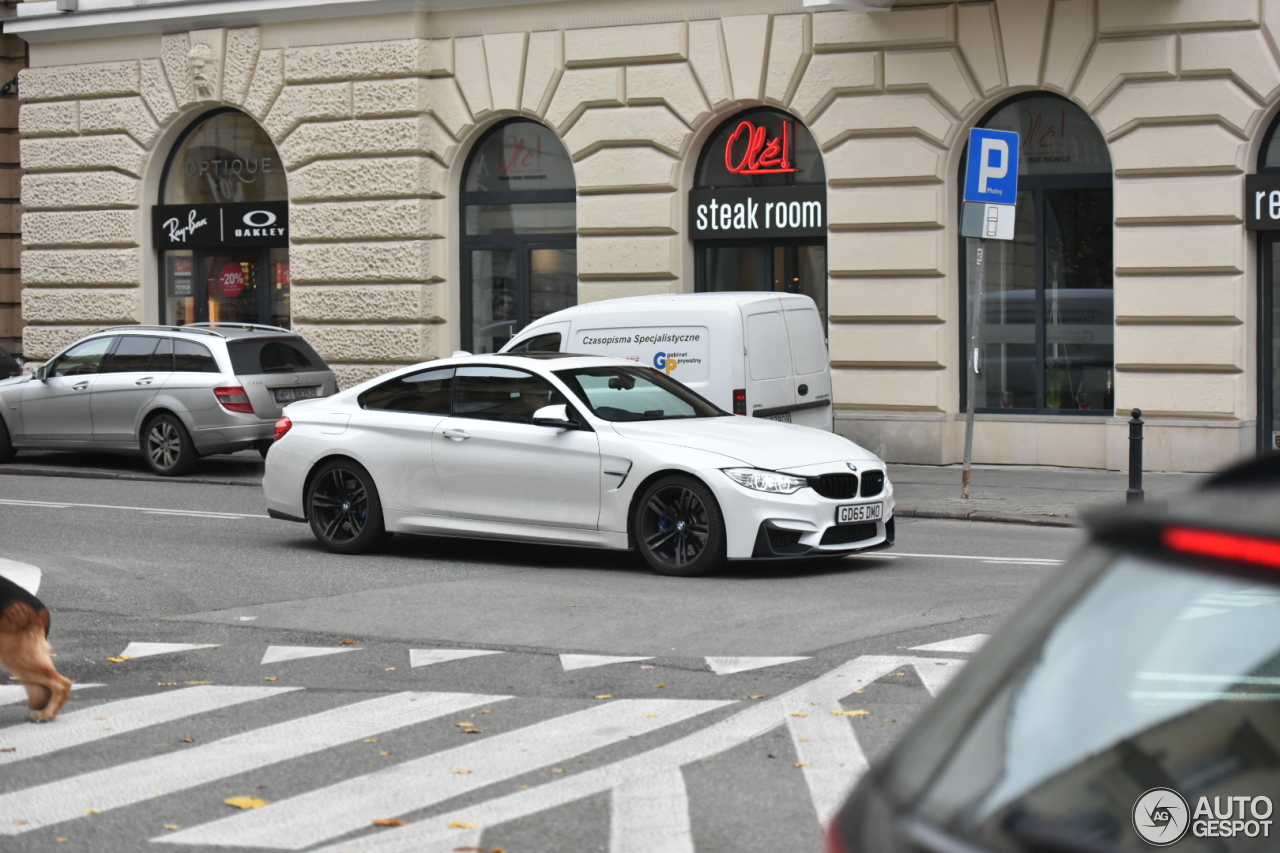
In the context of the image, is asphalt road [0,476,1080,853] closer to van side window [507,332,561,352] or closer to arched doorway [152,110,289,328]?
van side window [507,332,561,352]

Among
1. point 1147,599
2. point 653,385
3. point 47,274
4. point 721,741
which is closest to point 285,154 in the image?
point 47,274

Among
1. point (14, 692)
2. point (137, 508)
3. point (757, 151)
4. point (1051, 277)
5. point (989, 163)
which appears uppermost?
point (757, 151)

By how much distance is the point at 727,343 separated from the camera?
575 inches

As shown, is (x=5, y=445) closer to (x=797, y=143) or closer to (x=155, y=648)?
(x=797, y=143)

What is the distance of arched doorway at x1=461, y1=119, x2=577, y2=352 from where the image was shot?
2133 cm

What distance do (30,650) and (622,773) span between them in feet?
8.08

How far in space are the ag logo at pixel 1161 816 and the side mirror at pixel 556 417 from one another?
364 inches

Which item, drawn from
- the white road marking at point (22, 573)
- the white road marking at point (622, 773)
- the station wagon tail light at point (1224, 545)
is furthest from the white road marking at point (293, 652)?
the station wagon tail light at point (1224, 545)

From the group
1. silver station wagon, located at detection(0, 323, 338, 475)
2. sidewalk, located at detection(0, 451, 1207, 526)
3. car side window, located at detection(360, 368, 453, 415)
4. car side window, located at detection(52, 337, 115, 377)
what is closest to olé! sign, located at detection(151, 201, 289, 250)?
sidewalk, located at detection(0, 451, 1207, 526)

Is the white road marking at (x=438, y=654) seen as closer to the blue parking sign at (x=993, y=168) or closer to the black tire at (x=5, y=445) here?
the blue parking sign at (x=993, y=168)

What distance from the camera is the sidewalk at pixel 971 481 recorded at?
14.7 metres

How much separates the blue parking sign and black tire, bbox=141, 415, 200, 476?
8.57 meters

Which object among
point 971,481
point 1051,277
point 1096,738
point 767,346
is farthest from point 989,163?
point 1096,738

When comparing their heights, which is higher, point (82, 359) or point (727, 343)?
point (727, 343)
